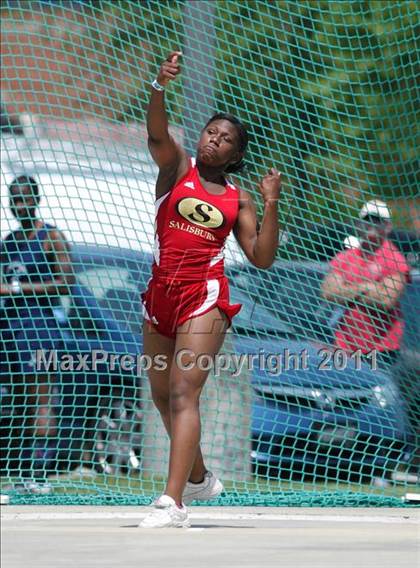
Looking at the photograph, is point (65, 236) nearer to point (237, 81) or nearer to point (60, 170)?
point (60, 170)

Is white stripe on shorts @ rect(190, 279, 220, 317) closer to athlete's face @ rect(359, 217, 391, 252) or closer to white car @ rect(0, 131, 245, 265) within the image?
white car @ rect(0, 131, 245, 265)

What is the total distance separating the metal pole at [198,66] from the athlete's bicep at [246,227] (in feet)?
6.33

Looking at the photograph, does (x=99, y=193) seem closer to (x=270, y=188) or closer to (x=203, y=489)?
(x=270, y=188)

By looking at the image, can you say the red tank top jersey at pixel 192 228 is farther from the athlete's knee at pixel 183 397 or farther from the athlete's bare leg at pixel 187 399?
the athlete's knee at pixel 183 397

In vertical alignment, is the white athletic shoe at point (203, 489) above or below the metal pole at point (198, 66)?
below

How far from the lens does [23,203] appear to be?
9.00 meters

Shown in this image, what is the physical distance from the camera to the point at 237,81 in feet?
29.0

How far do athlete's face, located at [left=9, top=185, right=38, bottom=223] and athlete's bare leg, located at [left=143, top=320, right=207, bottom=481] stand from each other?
2278 millimetres

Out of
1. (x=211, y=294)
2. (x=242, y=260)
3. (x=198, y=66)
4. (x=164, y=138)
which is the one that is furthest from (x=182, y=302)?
(x=198, y=66)

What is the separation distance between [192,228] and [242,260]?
77.9 inches

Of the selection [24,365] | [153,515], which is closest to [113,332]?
[24,365]

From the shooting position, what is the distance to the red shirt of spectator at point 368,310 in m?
8.58

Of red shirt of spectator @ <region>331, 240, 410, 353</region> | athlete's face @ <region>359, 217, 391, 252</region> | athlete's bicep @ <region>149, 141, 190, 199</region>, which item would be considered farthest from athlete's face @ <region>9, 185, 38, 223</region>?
athlete's bicep @ <region>149, 141, 190, 199</region>

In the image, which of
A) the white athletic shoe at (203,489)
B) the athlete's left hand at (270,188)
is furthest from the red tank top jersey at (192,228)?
the white athletic shoe at (203,489)
